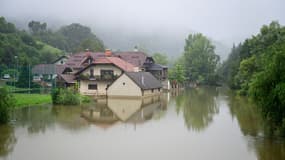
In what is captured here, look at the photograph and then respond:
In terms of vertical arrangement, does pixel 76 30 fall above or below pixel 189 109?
above

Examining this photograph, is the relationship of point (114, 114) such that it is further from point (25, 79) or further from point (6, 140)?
point (25, 79)

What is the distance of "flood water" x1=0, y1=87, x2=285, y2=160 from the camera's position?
14742mm

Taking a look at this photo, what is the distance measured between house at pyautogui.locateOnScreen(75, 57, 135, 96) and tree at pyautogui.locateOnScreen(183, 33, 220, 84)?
116 ft

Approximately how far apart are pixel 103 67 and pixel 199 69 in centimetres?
3758

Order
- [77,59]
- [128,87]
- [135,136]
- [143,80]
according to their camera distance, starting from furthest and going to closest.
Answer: [77,59]
[143,80]
[128,87]
[135,136]

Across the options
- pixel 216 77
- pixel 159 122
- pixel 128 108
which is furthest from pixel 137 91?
pixel 216 77

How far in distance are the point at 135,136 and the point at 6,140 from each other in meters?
5.66

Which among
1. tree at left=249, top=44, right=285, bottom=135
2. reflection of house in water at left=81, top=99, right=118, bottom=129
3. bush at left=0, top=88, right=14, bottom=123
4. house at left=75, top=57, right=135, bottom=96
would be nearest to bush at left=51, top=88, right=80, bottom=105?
reflection of house in water at left=81, top=99, right=118, bottom=129

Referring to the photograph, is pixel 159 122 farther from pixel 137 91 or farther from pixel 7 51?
pixel 7 51

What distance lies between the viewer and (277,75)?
57.1ft

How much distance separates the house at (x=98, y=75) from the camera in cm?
4350

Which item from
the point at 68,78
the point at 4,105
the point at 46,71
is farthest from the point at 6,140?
the point at 46,71

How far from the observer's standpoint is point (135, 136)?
727 inches

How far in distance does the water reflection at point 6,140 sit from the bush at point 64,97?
11279 millimetres
